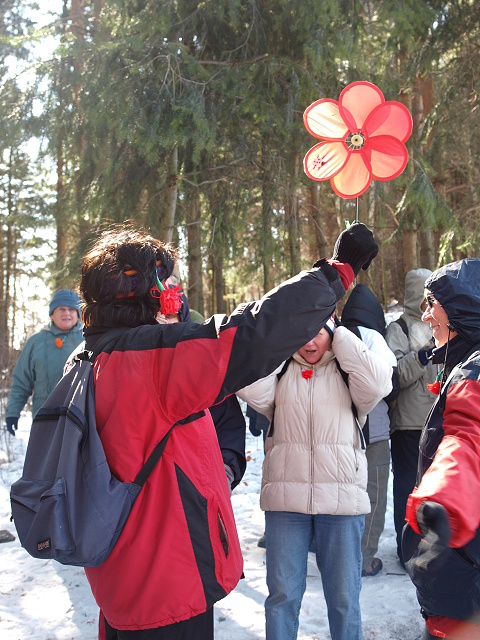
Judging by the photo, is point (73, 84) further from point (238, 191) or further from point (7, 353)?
→ point (7, 353)

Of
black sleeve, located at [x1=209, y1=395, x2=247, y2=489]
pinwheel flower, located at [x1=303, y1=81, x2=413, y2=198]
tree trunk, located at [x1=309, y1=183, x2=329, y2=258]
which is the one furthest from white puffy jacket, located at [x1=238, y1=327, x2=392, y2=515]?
tree trunk, located at [x1=309, y1=183, x2=329, y2=258]

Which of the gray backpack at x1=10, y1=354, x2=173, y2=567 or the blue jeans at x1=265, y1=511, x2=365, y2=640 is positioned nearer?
the gray backpack at x1=10, y1=354, x2=173, y2=567

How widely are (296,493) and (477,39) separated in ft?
21.7

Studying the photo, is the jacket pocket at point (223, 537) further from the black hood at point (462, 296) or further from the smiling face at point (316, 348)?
the smiling face at point (316, 348)

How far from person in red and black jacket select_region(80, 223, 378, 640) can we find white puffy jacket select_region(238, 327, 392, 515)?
102 cm

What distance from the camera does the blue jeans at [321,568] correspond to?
102 inches

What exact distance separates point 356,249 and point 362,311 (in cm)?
209

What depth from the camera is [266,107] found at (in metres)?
6.00

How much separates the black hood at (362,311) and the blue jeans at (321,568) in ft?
4.65

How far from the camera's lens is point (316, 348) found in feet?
9.34

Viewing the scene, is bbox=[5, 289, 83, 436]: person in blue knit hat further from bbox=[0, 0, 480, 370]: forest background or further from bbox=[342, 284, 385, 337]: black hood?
bbox=[342, 284, 385, 337]: black hood

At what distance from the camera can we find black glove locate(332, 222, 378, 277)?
173 cm

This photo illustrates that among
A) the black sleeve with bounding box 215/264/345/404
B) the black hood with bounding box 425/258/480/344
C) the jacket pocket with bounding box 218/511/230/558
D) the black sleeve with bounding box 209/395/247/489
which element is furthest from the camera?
the black sleeve with bounding box 209/395/247/489

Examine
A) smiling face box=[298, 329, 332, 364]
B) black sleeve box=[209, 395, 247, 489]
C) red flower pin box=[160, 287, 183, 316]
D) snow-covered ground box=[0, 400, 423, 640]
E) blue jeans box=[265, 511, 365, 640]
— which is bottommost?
snow-covered ground box=[0, 400, 423, 640]
